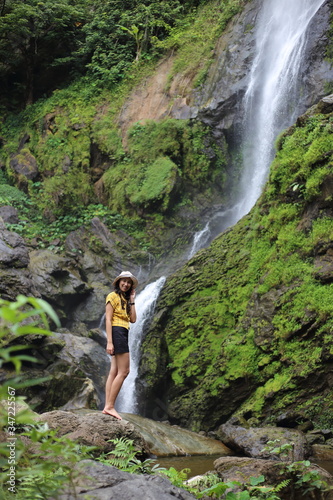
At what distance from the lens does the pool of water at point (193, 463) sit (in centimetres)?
621

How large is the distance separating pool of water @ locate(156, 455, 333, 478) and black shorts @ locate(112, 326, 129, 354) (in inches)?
75.6

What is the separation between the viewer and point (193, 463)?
22.5ft

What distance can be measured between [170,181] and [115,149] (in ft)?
11.3

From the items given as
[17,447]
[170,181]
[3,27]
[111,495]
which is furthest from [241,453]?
[3,27]

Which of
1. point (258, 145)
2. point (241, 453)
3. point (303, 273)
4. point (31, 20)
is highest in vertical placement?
point (31, 20)

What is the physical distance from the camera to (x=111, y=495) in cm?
232

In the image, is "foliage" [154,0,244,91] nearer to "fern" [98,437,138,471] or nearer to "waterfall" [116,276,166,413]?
"waterfall" [116,276,166,413]

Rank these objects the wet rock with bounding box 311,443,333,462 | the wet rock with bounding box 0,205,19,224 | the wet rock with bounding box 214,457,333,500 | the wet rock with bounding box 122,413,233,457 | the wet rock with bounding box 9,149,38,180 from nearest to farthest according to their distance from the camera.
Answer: the wet rock with bounding box 214,457,333,500, the wet rock with bounding box 311,443,333,462, the wet rock with bounding box 122,413,233,457, the wet rock with bounding box 0,205,19,224, the wet rock with bounding box 9,149,38,180

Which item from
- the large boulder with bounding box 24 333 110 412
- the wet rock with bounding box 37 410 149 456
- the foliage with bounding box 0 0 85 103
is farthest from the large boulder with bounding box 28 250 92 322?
the foliage with bounding box 0 0 85 103

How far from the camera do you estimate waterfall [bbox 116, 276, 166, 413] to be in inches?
441

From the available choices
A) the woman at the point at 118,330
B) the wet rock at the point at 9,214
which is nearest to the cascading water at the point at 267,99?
the wet rock at the point at 9,214

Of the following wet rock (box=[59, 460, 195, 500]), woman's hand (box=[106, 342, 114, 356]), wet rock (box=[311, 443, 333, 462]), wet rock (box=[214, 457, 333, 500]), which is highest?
wet rock (box=[59, 460, 195, 500])

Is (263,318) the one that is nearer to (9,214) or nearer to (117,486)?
(117,486)

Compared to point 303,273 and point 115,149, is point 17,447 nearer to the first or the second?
point 303,273
